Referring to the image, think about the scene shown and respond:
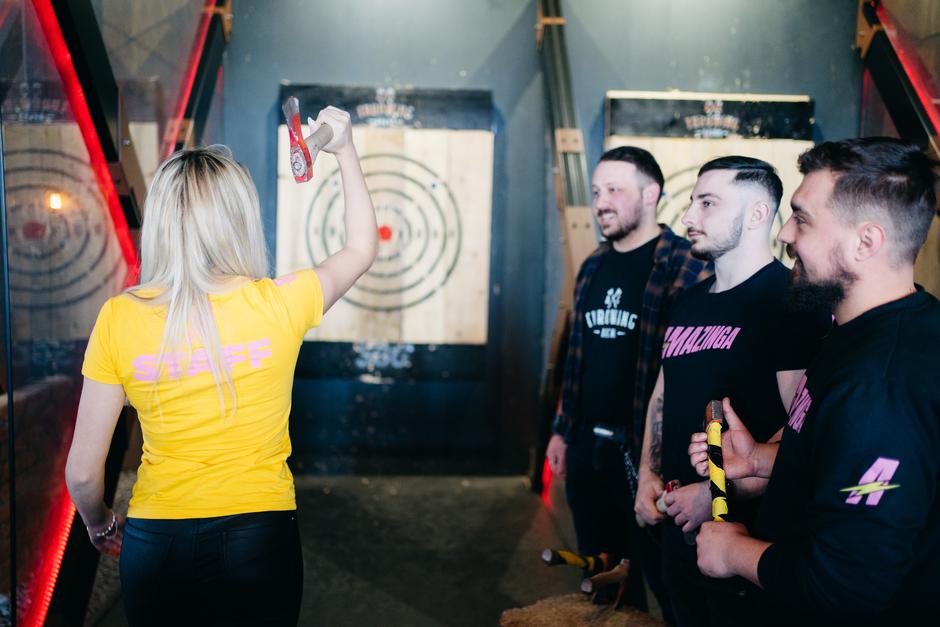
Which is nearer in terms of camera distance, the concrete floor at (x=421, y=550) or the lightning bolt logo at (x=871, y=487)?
the lightning bolt logo at (x=871, y=487)

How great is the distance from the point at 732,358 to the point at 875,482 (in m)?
0.63

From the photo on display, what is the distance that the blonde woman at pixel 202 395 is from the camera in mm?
1259

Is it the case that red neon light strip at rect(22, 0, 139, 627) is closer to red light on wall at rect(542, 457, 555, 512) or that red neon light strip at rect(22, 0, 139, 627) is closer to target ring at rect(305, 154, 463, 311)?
target ring at rect(305, 154, 463, 311)

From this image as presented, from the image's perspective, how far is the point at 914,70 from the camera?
3.28m

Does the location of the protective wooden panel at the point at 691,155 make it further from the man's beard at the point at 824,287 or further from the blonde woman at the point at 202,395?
the blonde woman at the point at 202,395

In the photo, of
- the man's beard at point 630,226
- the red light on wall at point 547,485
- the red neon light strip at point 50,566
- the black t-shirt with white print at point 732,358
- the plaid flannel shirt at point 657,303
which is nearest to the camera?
the black t-shirt with white print at point 732,358

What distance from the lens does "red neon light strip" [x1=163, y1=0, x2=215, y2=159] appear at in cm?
360

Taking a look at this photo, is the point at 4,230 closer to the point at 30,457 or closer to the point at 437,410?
the point at 30,457

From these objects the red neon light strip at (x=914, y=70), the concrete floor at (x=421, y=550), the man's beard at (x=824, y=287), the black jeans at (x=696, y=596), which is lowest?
the concrete floor at (x=421, y=550)

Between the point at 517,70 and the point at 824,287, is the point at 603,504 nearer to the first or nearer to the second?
the point at 824,287

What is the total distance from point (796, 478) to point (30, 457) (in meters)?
1.85

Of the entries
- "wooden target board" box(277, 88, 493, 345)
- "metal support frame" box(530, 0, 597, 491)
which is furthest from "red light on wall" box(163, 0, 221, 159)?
"metal support frame" box(530, 0, 597, 491)

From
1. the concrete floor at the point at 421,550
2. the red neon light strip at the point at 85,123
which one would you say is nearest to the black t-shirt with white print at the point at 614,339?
the concrete floor at the point at 421,550

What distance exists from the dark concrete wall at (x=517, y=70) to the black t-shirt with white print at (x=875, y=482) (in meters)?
3.30
